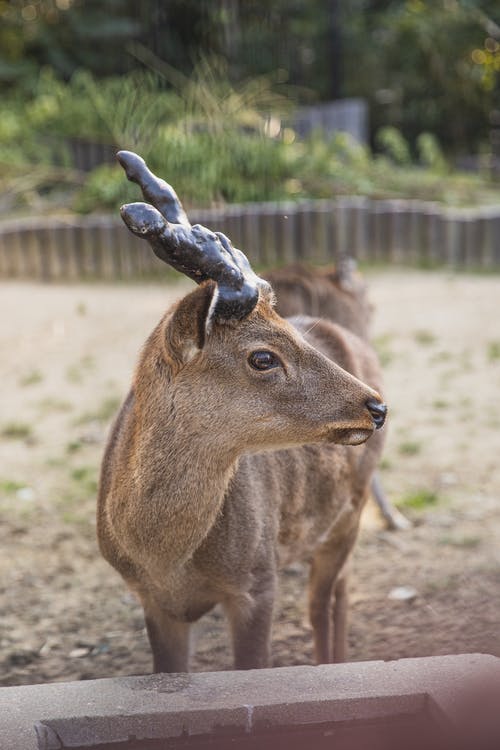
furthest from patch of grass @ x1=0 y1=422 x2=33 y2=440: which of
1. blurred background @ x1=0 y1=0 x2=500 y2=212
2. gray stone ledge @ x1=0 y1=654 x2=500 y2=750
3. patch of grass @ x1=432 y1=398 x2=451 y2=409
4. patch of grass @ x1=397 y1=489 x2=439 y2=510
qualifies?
blurred background @ x1=0 y1=0 x2=500 y2=212

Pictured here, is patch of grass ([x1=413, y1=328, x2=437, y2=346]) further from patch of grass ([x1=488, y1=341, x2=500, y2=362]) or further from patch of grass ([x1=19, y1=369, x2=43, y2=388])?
patch of grass ([x1=19, y1=369, x2=43, y2=388])

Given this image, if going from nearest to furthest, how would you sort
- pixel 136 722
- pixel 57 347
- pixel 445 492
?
1. pixel 136 722
2. pixel 445 492
3. pixel 57 347

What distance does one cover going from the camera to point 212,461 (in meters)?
3.29

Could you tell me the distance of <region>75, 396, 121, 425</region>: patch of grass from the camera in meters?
7.58

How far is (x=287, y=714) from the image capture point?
302 centimetres

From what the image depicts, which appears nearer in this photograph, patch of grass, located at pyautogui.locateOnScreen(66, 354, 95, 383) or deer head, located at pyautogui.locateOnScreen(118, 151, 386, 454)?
deer head, located at pyautogui.locateOnScreen(118, 151, 386, 454)

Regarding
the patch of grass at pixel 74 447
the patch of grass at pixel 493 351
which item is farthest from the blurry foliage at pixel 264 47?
the patch of grass at pixel 74 447

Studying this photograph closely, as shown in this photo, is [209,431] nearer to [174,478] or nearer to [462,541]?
[174,478]

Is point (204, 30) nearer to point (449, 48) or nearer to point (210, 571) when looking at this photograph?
point (449, 48)

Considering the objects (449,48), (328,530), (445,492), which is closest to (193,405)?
(328,530)

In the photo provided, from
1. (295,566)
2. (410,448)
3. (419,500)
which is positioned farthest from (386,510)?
(410,448)

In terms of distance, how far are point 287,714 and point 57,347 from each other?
6.44 metres

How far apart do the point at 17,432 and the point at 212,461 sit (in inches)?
174

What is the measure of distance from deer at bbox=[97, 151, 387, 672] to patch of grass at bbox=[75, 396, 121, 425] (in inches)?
152
